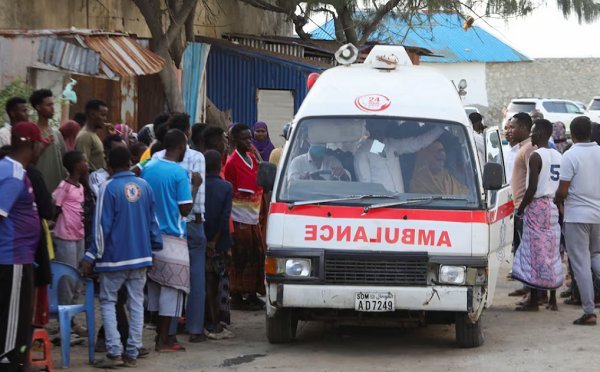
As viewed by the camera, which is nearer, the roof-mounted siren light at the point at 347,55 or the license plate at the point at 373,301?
the license plate at the point at 373,301

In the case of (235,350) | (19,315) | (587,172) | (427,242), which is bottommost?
(235,350)

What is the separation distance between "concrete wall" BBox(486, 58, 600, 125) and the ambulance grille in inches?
1525

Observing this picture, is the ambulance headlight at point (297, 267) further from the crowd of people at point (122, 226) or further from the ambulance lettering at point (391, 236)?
the crowd of people at point (122, 226)

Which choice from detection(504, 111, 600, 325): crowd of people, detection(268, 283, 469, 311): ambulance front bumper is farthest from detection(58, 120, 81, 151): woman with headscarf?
detection(504, 111, 600, 325): crowd of people

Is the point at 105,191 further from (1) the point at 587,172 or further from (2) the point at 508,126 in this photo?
(2) the point at 508,126

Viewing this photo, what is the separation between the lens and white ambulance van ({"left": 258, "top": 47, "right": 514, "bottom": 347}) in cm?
673

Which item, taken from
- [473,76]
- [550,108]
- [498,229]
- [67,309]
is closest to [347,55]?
[498,229]

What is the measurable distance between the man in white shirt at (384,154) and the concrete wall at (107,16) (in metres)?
7.63

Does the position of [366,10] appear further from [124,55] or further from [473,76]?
[473,76]

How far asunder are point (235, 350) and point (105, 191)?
1828 mm

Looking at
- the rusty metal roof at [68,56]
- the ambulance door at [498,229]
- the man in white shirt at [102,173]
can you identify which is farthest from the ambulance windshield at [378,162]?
the rusty metal roof at [68,56]

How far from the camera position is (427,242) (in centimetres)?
677

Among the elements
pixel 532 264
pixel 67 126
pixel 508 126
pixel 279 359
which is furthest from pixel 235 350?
pixel 508 126

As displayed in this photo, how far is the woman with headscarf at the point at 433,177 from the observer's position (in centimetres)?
712
